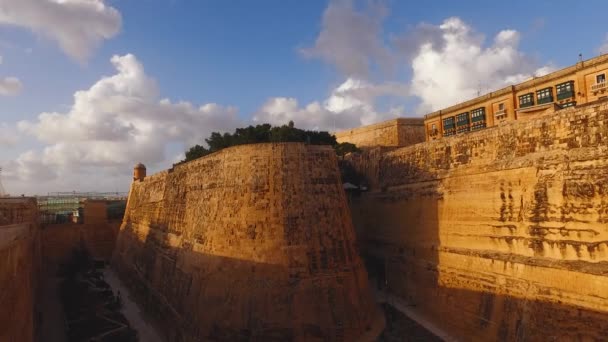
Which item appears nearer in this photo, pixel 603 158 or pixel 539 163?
pixel 603 158

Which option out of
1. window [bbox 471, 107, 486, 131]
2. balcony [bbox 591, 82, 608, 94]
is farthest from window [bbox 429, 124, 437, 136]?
balcony [bbox 591, 82, 608, 94]

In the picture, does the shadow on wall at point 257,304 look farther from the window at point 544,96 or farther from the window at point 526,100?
the window at point 526,100

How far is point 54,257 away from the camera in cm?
3133

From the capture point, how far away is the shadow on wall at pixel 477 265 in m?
10.1

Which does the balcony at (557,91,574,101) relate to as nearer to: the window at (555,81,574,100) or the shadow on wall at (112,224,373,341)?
the window at (555,81,574,100)

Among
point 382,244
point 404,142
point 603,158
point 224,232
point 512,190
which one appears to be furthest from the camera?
point 404,142

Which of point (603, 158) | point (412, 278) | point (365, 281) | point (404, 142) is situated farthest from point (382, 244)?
point (404, 142)

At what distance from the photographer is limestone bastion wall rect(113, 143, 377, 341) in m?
12.6

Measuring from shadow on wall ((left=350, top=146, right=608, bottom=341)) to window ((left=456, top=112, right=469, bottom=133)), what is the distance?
15.2 m

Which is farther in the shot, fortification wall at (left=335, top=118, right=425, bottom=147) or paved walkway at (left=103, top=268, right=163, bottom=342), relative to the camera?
fortification wall at (left=335, top=118, right=425, bottom=147)

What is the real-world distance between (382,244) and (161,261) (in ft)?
36.9

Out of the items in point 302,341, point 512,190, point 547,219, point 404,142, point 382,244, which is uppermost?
point 404,142

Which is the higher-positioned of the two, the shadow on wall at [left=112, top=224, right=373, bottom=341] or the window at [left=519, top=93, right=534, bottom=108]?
the window at [left=519, top=93, right=534, bottom=108]

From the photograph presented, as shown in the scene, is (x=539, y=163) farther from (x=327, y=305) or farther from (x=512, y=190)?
(x=327, y=305)
